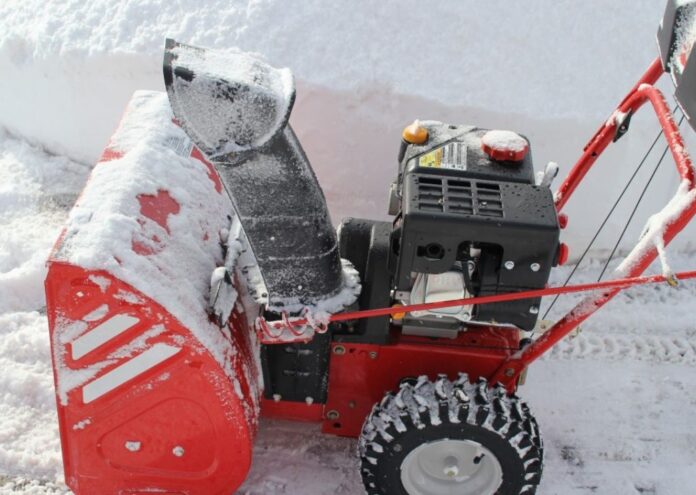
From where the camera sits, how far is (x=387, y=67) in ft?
11.0

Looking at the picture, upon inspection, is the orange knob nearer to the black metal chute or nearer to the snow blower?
the snow blower

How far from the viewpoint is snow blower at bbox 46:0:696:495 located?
183cm

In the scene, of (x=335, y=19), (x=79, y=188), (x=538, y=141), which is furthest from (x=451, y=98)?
(x=79, y=188)

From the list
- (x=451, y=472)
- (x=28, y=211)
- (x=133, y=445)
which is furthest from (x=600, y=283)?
(x=28, y=211)

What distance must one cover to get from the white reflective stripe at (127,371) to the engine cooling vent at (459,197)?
753 millimetres

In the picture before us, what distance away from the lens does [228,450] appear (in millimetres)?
2141

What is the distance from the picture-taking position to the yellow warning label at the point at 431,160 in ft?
6.64

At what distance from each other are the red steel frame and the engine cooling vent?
236 mm

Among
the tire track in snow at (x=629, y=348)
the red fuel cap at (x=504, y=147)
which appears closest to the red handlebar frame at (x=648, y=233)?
the red fuel cap at (x=504, y=147)

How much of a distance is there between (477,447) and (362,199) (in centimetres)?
158

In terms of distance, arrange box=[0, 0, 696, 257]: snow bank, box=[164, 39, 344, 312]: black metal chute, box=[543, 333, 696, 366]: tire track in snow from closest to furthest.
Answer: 1. box=[164, 39, 344, 312]: black metal chute
2. box=[543, 333, 696, 366]: tire track in snow
3. box=[0, 0, 696, 257]: snow bank

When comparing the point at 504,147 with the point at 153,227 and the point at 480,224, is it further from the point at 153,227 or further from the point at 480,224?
the point at 153,227

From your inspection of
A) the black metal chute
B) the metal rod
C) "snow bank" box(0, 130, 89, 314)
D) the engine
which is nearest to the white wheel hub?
the engine

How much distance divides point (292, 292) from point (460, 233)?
19.5 inches
